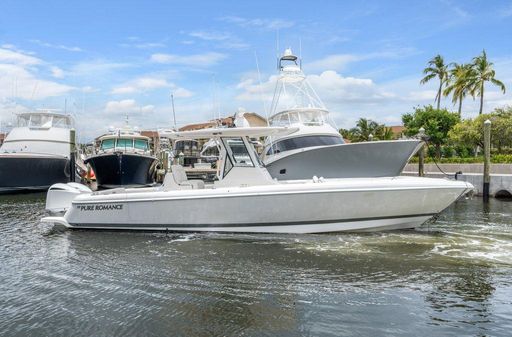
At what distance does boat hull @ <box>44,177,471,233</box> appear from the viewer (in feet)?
32.0

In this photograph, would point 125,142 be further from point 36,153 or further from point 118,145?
point 36,153

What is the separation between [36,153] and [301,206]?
23828 millimetres

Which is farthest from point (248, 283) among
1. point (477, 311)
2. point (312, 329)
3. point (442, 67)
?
point (442, 67)

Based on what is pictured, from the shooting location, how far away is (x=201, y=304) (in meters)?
5.96

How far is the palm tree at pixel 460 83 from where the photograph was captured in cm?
4128

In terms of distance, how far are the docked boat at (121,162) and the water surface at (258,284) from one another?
49.7 ft

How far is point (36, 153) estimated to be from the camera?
28.0 metres

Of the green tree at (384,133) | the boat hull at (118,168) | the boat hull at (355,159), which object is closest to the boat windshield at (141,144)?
the boat hull at (118,168)

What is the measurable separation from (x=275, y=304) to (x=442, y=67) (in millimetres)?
48618

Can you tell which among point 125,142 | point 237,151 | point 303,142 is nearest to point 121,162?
point 125,142

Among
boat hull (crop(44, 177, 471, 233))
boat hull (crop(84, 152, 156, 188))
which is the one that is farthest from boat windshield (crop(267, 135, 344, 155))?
boat hull (crop(84, 152, 156, 188))

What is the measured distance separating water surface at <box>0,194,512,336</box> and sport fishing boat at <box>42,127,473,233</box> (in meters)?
0.33

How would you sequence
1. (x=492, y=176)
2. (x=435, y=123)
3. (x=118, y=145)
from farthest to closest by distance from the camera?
1. (x=435, y=123)
2. (x=118, y=145)
3. (x=492, y=176)

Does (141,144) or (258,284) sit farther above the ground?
(141,144)
